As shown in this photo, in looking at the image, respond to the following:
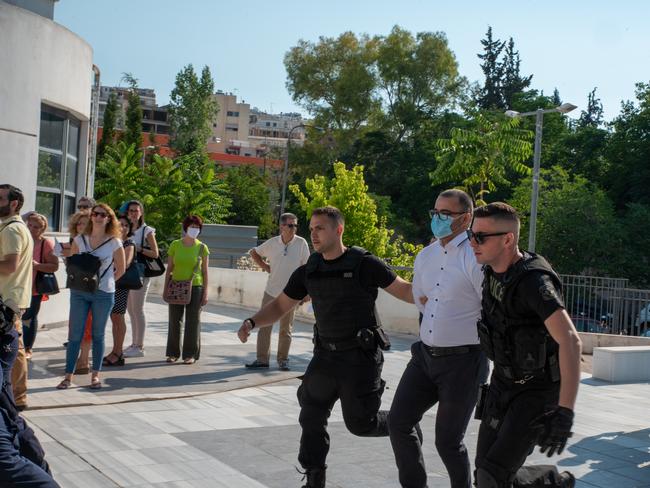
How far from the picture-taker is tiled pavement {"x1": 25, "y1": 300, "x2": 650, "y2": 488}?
6.05 m

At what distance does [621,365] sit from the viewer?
11.9 m

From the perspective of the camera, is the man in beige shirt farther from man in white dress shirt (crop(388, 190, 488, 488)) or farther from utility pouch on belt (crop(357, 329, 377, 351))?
man in white dress shirt (crop(388, 190, 488, 488))

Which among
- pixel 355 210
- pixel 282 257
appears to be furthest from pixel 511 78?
pixel 282 257

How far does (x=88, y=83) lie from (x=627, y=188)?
4101cm

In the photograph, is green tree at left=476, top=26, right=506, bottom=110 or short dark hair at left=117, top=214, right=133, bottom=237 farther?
green tree at left=476, top=26, right=506, bottom=110

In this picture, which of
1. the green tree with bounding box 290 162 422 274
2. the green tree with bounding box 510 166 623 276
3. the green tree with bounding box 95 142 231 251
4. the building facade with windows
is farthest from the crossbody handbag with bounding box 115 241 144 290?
the green tree with bounding box 95 142 231 251

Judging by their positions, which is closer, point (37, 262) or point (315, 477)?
point (315, 477)

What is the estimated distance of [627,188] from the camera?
49750 mm

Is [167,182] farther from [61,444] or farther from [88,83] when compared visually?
[61,444]

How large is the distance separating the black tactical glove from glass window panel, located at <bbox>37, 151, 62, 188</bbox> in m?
10.3

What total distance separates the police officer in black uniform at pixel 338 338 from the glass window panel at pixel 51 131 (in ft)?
27.3

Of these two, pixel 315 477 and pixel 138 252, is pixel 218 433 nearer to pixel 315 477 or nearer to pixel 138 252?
pixel 315 477

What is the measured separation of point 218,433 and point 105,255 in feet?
8.08

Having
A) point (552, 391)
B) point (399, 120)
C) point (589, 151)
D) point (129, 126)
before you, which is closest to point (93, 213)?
point (552, 391)
